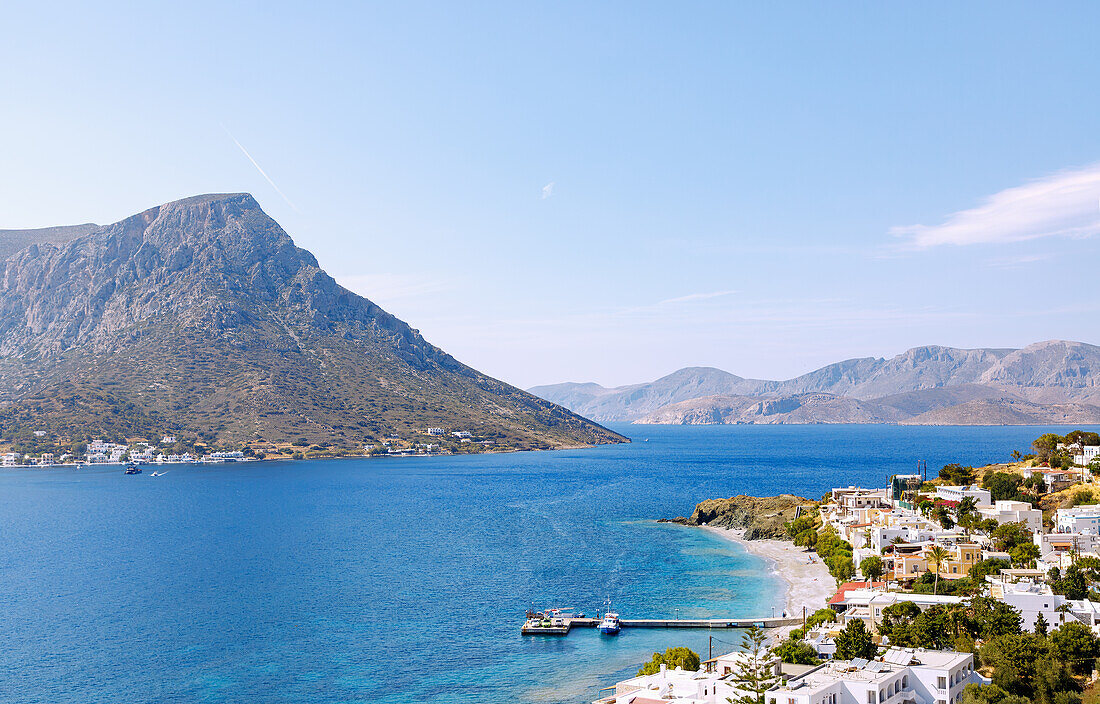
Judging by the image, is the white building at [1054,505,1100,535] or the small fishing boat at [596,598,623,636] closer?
the small fishing boat at [596,598,623,636]

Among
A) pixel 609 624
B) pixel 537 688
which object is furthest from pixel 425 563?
pixel 537 688

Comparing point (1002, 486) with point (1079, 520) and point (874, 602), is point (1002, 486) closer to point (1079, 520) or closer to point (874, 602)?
point (1079, 520)

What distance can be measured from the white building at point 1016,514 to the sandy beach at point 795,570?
18.7 m

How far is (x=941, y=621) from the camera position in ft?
170

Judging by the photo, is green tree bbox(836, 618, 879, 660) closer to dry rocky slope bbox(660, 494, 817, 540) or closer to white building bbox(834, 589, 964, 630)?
white building bbox(834, 589, 964, 630)

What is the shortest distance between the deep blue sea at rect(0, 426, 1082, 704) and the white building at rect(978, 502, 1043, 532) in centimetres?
2541

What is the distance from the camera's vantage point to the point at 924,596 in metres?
61.7

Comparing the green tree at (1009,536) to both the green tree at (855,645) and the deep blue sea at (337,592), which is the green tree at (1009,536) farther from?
the green tree at (855,645)

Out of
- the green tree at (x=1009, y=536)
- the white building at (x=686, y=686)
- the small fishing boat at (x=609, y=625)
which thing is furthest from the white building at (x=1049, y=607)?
the small fishing boat at (x=609, y=625)

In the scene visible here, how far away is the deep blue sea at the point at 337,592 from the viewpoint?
56.6 m

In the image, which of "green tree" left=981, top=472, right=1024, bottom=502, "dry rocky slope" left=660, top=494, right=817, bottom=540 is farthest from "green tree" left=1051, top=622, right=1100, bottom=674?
"dry rocky slope" left=660, top=494, right=817, bottom=540

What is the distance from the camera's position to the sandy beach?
73625 mm

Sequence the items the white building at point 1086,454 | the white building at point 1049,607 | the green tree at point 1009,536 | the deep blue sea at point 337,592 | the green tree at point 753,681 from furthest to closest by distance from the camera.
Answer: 1. the white building at point 1086,454
2. the green tree at point 1009,536
3. the deep blue sea at point 337,592
4. the white building at point 1049,607
5. the green tree at point 753,681

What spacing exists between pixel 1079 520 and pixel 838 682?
52.8 meters
